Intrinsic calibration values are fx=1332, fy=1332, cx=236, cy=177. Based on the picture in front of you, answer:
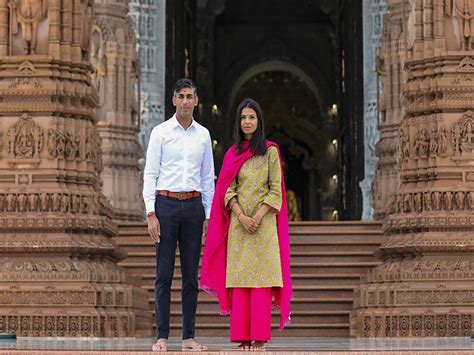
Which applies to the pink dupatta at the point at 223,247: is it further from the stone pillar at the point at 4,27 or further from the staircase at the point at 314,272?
the staircase at the point at 314,272

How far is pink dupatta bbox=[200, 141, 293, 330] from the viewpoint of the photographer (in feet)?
32.2

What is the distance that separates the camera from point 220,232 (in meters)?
9.88

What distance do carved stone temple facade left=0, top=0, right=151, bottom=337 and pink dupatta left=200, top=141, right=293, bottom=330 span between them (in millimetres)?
4239

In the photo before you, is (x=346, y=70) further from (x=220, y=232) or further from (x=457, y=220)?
(x=220, y=232)

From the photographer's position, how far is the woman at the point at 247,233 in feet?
32.1

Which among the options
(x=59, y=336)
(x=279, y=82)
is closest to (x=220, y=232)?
(x=59, y=336)

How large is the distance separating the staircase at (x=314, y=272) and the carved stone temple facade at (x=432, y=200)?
3.48 feet

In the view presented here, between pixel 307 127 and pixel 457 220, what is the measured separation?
3237cm

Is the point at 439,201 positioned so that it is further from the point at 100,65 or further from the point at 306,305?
the point at 100,65

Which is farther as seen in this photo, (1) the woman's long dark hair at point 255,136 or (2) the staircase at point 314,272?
(2) the staircase at point 314,272

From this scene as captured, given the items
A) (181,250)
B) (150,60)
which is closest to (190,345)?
(181,250)

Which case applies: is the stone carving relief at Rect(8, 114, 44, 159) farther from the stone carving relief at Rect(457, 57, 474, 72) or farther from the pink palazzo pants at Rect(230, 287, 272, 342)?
the pink palazzo pants at Rect(230, 287, 272, 342)

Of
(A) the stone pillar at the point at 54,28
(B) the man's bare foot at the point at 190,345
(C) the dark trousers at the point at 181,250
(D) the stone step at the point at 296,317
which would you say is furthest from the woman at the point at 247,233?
(D) the stone step at the point at 296,317

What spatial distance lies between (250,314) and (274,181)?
3.26ft
